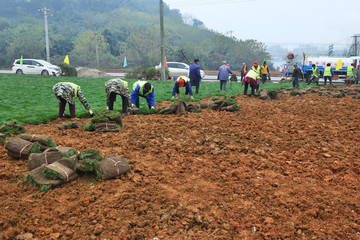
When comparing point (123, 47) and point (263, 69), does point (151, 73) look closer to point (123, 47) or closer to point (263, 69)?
point (263, 69)

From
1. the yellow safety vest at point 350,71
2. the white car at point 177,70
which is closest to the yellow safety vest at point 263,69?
the yellow safety vest at point 350,71

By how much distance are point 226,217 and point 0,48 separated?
57662 millimetres

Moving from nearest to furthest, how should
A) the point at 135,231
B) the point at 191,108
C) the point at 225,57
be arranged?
the point at 135,231 → the point at 191,108 → the point at 225,57

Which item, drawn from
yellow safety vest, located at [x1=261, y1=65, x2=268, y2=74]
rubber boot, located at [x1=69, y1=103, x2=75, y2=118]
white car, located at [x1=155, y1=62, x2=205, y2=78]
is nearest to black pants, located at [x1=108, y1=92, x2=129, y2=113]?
rubber boot, located at [x1=69, y1=103, x2=75, y2=118]

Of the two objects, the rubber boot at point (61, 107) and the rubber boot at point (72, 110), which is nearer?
the rubber boot at point (61, 107)

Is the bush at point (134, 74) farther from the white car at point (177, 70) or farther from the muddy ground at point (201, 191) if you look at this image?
the muddy ground at point (201, 191)

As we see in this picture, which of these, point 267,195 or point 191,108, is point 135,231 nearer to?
point 267,195

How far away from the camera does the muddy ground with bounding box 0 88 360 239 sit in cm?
275

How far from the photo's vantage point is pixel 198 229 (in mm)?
2756

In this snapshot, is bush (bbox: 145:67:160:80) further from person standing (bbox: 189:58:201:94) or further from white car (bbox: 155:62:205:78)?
person standing (bbox: 189:58:201:94)

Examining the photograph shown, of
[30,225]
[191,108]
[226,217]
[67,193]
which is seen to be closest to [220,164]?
[226,217]

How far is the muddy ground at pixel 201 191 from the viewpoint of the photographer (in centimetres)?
275

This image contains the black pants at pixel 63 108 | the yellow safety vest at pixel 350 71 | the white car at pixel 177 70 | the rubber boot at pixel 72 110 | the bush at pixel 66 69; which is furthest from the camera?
the white car at pixel 177 70

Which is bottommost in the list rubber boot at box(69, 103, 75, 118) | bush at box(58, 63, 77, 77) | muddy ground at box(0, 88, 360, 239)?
muddy ground at box(0, 88, 360, 239)
